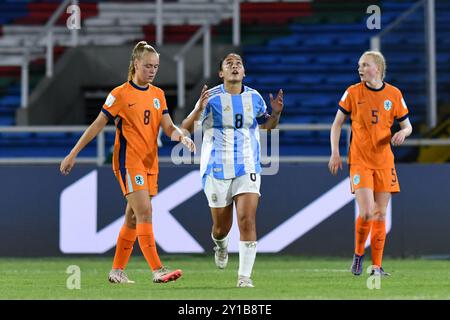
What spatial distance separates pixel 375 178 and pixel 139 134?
2.30m

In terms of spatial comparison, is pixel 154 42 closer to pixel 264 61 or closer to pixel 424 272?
pixel 264 61

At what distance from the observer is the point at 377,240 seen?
1204cm

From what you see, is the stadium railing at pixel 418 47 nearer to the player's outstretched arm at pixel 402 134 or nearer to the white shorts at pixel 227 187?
the player's outstretched arm at pixel 402 134

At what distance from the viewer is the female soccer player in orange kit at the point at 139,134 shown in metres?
10.8

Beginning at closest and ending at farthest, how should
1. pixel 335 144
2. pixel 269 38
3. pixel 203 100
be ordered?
1. pixel 203 100
2. pixel 335 144
3. pixel 269 38

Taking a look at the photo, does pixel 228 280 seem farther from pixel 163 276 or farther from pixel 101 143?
pixel 101 143

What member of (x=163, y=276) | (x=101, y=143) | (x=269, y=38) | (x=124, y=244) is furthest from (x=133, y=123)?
(x=269, y=38)

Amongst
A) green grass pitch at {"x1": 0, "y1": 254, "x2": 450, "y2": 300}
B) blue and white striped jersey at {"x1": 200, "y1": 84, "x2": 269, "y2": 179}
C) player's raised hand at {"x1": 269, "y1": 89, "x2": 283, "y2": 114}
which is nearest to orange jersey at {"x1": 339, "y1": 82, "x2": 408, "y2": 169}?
green grass pitch at {"x1": 0, "y1": 254, "x2": 450, "y2": 300}

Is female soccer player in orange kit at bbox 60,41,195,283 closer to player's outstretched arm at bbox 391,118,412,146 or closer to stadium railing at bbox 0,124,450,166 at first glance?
player's outstretched arm at bbox 391,118,412,146

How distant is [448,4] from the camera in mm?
17391

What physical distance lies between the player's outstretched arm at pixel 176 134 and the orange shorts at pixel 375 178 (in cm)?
190

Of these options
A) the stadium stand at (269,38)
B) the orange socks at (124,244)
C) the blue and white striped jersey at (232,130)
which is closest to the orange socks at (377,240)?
the blue and white striped jersey at (232,130)

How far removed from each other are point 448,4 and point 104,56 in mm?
5710
